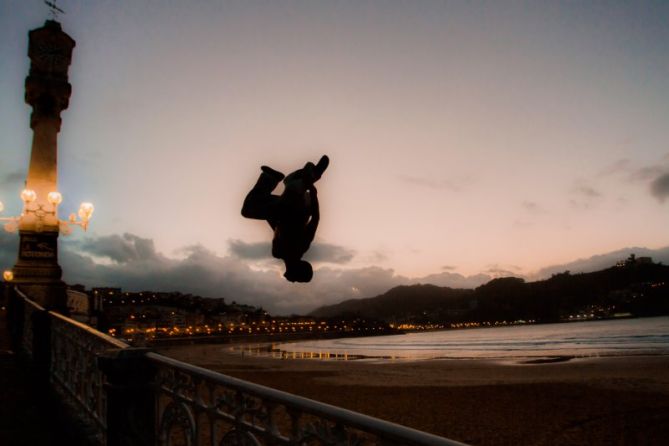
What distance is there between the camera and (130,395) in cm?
409

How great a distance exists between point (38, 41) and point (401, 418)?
20.0m

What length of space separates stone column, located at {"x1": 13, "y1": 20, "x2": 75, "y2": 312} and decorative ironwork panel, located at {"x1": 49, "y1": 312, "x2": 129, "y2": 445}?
1016 centimetres

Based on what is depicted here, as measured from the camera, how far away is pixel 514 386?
813 inches

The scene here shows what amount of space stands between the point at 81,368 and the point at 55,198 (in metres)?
13.5

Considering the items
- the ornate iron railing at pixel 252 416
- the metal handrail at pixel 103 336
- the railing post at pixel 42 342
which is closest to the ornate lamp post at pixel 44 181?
the railing post at pixel 42 342

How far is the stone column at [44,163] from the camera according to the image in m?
16.7

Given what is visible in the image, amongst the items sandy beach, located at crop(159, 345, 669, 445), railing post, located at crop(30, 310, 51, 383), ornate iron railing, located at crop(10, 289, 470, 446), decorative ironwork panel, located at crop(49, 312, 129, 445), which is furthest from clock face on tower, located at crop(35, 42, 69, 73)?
sandy beach, located at crop(159, 345, 669, 445)

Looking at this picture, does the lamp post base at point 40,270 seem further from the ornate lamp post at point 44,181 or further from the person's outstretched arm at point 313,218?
the person's outstretched arm at point 313,218

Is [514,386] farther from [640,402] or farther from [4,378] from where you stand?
[4,378]

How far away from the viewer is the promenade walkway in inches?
225

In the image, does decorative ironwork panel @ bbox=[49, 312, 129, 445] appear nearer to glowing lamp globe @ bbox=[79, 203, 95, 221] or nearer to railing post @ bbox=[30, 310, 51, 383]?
railing post @ bbox=[30, 310, 51, 383]

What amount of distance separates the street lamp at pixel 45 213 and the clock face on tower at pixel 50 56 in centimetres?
547

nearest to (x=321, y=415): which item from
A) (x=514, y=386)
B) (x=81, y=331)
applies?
(x=81, y=331)

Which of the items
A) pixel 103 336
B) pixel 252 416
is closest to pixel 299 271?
pixel 252 416
